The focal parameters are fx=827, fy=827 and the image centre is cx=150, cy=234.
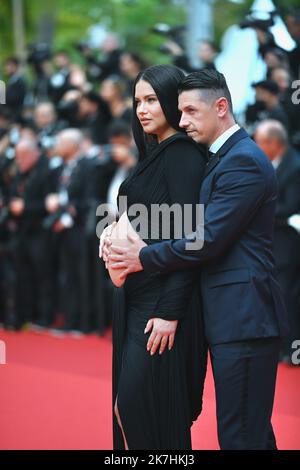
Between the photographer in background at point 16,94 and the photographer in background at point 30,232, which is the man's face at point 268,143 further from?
the photographer in background at point 16,94

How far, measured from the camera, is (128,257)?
9.65 feet

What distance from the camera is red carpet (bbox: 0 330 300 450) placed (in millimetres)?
4496

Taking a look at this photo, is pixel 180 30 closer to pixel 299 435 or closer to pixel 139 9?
pixel 299 435

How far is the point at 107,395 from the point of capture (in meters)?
5.54

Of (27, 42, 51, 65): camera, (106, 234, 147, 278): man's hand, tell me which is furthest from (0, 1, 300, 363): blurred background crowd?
(106, 234, 147, 278): man's hand

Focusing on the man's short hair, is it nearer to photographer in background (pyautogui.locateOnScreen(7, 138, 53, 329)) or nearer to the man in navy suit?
the man in navy suit

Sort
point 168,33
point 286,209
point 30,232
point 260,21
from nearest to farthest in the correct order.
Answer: point 286,209
point 260,21
point 168,33
point 30,232

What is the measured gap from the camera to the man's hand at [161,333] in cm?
292

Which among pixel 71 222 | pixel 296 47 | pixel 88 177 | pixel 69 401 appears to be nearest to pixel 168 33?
pixel 88 177

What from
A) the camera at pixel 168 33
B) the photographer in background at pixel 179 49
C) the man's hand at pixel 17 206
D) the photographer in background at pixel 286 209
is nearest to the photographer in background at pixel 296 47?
the photographer in background at pixel 286 209

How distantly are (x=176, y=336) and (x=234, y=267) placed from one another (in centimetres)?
34

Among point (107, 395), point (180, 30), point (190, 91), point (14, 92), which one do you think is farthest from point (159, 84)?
point (14, 92)

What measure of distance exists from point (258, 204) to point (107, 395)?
2993mm

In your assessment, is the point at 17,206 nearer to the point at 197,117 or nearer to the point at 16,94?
the point at 16,94
